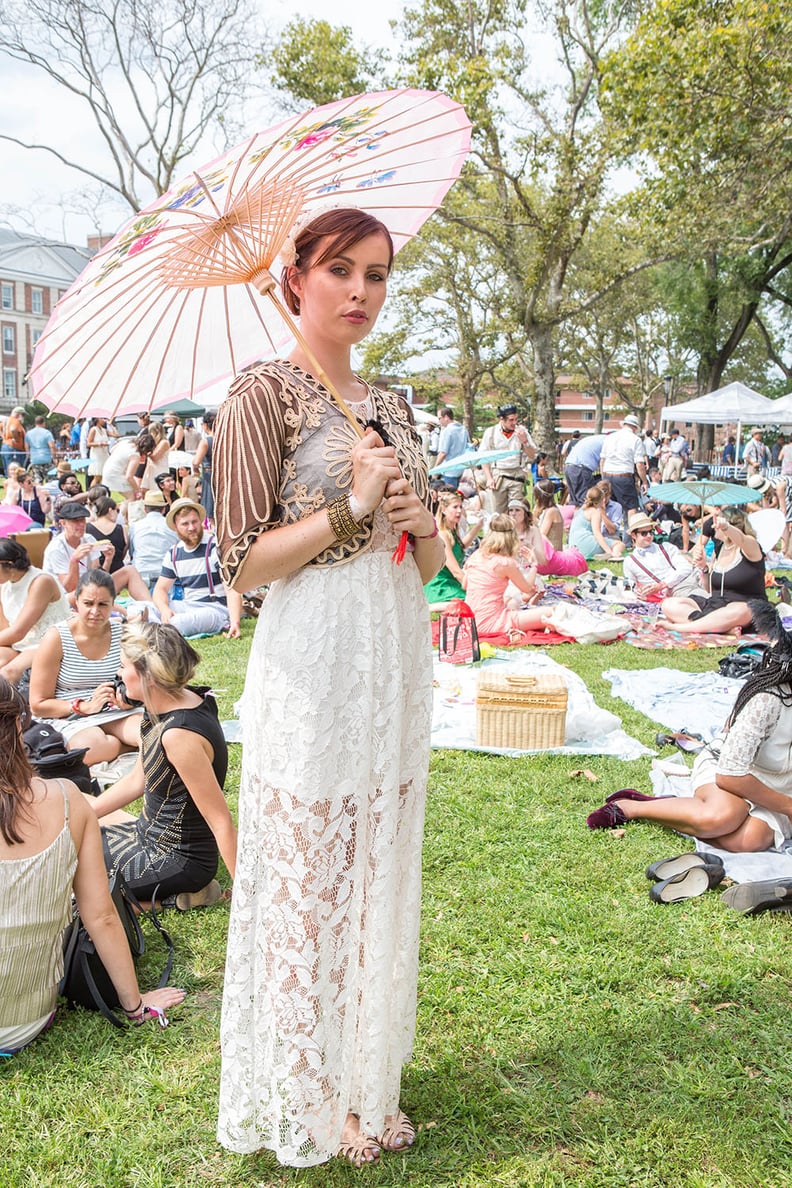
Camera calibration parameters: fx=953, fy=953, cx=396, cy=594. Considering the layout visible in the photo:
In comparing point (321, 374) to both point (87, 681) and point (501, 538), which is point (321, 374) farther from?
point (501, 538)

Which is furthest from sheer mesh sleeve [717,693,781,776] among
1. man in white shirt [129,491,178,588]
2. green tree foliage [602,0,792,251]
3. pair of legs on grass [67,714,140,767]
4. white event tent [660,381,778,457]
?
white event tent [660,381,778,457]

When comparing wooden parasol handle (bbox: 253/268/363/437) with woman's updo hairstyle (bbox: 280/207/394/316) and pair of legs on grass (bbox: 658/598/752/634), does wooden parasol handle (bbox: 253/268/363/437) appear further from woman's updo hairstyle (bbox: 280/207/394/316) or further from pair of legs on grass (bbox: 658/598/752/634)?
pair of legs on grass (bbox: 658/598/752/634)

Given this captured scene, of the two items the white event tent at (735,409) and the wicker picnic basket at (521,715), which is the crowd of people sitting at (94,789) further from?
the white event tent at (735,409)

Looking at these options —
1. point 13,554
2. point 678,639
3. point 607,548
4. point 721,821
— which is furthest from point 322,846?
point 607,548

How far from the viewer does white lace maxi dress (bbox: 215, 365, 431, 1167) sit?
86.0 inches

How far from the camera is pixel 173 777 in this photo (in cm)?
398

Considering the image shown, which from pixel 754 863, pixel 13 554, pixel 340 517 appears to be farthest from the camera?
pixel 13 554

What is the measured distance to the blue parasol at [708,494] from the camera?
1098 cm

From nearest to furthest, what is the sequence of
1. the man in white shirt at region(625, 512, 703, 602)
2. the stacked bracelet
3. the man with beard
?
the stacked bracelet
the man with beard
the man in white shirt at region(625, 512, 703, 602)

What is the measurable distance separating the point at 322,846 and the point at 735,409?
22930mm

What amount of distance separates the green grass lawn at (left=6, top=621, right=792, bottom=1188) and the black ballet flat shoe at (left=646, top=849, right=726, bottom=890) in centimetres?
9

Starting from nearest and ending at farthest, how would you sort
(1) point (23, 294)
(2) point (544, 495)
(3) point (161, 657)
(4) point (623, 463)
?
(3) point (161, 657)
(2) point (544, 495)
(4) point (623, 463)
(1) point (23, 294)

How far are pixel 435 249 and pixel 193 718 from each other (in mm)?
35204

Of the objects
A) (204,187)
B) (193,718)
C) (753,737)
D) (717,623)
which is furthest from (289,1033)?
(717,623)
